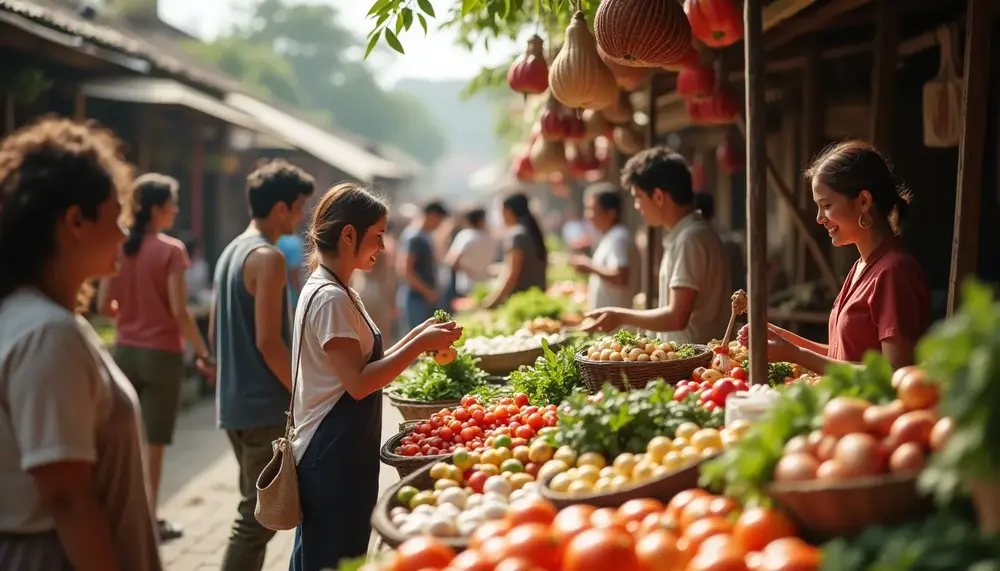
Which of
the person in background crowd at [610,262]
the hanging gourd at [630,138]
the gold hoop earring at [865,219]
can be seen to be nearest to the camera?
the gold hoop earring at [865,219]

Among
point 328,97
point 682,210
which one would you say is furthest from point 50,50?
point 328,97

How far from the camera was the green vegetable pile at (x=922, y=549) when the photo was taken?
1.71 meters

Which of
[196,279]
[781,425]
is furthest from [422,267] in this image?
[781,425]

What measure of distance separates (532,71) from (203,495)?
417 cm

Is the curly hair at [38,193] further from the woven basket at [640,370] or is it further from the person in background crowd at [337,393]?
the woven basket at [640,370]

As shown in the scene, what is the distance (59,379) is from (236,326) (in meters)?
2.60

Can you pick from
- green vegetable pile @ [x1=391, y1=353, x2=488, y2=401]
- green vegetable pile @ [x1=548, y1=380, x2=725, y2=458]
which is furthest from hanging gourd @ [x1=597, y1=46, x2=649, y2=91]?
green vegetable pile @ [x1=548, y1=380, x2=725, y2=458]

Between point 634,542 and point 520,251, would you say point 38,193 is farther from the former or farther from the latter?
point 520,251

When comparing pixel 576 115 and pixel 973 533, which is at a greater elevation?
pixel 576 115

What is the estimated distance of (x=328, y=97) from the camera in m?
90.5

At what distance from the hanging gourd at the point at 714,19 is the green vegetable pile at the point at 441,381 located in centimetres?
201

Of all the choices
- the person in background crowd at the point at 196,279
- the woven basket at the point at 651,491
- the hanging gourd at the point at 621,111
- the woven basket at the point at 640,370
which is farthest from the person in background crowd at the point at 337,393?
the person in background crowd at the point at 196,279

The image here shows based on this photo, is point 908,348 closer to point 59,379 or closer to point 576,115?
point 59,379

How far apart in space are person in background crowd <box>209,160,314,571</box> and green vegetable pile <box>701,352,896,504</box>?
109 inches
